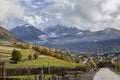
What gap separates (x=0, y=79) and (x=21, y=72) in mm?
55028

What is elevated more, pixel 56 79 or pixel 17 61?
pixel 17 61

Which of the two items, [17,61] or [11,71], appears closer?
[11,71]

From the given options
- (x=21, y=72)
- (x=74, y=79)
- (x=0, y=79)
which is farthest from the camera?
(x=21, y=72)

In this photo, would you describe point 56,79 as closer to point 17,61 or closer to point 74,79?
point 74,79

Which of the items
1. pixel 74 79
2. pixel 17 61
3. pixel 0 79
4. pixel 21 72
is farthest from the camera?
pixel 17 61

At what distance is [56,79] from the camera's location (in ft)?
183

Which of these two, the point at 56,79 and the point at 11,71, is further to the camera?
the point at 11,71

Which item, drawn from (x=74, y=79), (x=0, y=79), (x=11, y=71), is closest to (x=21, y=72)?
(x=11, y=71)

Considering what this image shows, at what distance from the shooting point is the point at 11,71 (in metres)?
110

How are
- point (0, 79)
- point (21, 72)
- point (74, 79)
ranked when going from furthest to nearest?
point (21, 72) → point (74, 79) → point (0, 79)

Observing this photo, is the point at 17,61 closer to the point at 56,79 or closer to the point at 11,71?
the point at 11,71

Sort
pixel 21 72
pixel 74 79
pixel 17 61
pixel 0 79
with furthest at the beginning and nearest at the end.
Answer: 1. pixel 17 61
2. pixel 21 72
3. pixel 74 79
4. pixel 0 79

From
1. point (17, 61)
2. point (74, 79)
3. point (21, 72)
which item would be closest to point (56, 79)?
point (74, 79)

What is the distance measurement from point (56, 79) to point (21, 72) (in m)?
52.7
